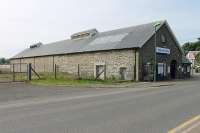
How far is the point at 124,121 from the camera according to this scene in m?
9.23

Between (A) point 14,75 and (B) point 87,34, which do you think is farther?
(B) point 87,34

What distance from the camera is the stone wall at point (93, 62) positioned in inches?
1455

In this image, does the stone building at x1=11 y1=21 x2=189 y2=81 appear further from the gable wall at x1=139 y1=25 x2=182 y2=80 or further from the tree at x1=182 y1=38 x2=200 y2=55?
the tree at x1=182 y1=38 x2=200 y2=55

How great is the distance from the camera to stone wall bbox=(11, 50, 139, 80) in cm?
3697

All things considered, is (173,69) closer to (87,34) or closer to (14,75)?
(87,34)

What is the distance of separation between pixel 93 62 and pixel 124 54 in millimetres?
5328

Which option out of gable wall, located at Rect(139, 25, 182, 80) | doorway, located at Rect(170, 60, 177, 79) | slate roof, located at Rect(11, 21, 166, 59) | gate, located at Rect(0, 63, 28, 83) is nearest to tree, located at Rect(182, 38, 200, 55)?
gate, located at Rect(0, 63, 28, 83)

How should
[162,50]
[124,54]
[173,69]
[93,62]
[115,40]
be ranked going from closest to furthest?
[124,54], [162,50], [115,40], [93,62], [173,69]

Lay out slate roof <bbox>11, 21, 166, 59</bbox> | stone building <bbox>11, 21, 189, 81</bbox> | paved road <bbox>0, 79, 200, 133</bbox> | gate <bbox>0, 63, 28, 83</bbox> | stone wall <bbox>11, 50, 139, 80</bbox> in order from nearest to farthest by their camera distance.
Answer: paved road <bbox>0, 79, 200, 133</bbox> → gate <bbox>0, 63, 28, 83</bbox> → stone building <bbox>11, 21, 189, 81</bbox> → stone wall <bbox>11, 50, 139, 80</bbox> → slate roof <bbox>11, 21, 166, 59</bbox>

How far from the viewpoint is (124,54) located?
3731 centimetres

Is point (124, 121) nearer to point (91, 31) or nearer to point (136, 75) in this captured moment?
point (136, 75)

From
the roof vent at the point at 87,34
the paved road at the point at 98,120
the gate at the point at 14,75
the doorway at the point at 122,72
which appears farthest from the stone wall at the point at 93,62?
the paved road at the point at 98,120

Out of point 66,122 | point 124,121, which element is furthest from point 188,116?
point 66,122

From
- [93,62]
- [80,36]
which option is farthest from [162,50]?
[80,36]
